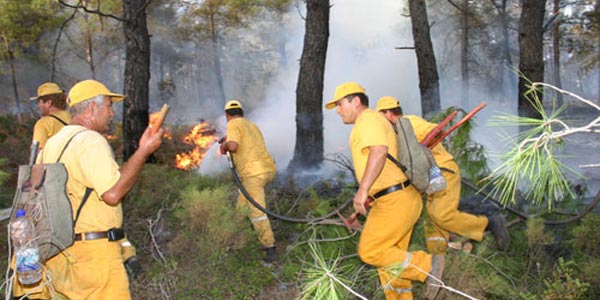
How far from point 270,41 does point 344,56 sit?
1542 cm

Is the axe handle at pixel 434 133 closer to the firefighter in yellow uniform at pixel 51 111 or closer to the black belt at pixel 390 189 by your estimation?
the black belt at pixel 390 189

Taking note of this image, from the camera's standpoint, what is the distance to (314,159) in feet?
29.3

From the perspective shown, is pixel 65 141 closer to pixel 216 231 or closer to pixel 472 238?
pixel 216 231

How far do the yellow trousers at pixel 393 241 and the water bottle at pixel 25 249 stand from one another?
7.83ft

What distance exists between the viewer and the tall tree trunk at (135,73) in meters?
8.77

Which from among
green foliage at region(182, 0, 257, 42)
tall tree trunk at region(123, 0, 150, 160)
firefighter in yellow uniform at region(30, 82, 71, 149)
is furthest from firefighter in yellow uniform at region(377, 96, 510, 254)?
green foliage at region(182, 0, 257, 42)

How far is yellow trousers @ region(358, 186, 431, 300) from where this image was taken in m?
3.87

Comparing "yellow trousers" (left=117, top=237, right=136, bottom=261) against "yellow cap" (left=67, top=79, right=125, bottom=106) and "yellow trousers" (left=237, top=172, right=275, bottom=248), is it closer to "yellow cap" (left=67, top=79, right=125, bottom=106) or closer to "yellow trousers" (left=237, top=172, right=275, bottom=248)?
"yellow cap" (left=67, top=79, right=125, bottom=106)

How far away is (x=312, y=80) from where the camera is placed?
8.62 metres

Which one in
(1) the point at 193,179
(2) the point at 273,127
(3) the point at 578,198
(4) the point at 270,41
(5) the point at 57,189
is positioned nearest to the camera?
(5) the point at 57,189

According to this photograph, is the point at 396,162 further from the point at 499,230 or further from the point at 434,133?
the point at 499,230

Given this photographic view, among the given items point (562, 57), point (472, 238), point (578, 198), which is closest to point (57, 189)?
point (472, 238)

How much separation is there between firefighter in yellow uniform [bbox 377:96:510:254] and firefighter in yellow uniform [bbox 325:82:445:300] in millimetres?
921

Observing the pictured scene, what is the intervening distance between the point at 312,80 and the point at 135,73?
11.0 feet
